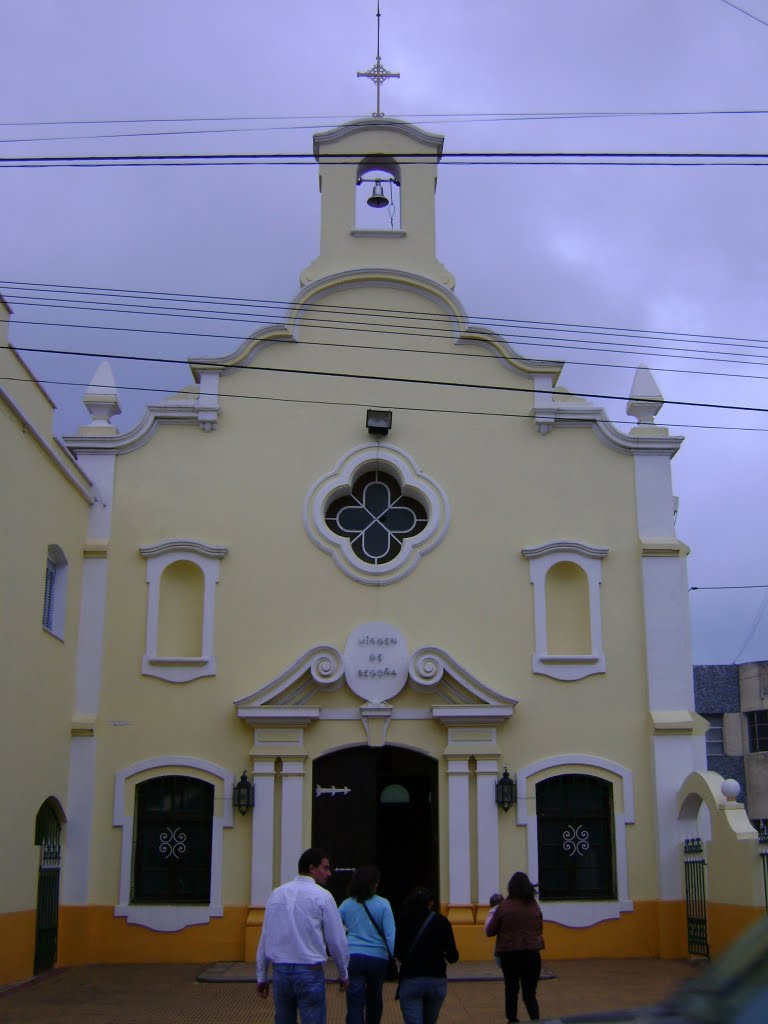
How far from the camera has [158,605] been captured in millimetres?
18266

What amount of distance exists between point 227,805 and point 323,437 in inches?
221

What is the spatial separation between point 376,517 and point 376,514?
0.05m

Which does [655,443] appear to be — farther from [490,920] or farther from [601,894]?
[490,920]

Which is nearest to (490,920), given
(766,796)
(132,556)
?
(132,556)

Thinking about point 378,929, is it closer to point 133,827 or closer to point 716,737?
point 133,827

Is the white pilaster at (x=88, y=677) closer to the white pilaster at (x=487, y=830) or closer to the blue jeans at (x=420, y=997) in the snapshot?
the white pilaster at (x=487, y=830)

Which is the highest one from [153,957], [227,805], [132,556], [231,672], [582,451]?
[582,451]

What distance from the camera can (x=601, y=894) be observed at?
17.5 m

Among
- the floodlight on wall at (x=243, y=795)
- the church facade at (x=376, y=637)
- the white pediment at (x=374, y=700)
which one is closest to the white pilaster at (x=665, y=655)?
the church facade at (x=376, y=637)

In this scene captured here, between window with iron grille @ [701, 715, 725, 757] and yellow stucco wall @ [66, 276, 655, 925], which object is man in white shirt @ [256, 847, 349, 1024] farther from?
window with iron grille @ [701, 715, 725, 757]

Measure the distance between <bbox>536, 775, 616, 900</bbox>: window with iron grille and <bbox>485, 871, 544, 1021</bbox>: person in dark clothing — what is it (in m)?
5.87

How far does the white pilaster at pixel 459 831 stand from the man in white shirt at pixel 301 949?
835 centimetres

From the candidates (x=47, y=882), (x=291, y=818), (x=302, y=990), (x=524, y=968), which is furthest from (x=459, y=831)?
(x=302, y=990)

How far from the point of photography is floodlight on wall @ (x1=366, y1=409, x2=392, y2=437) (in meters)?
18.7
